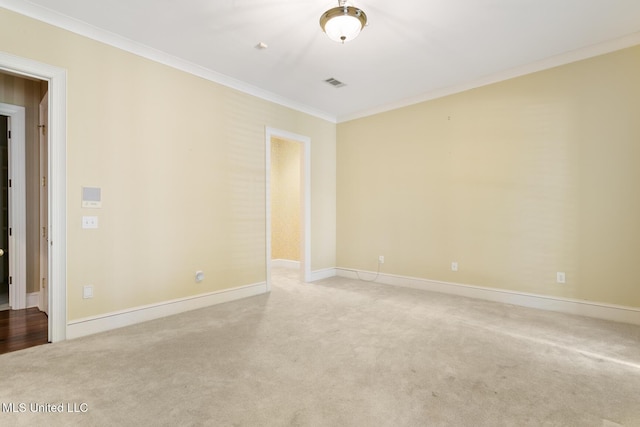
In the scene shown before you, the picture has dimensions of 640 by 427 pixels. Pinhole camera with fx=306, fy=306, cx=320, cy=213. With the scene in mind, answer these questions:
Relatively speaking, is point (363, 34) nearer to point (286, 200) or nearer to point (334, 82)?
point (334, 82)

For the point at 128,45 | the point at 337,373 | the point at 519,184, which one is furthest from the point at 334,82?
the point at 337,373

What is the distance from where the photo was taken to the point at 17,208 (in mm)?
3740

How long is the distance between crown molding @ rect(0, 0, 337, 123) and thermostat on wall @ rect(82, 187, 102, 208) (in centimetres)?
149

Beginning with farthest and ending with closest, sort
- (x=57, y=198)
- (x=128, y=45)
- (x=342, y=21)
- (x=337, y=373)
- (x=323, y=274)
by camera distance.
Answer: (x=323, y=274), (x=128, y=45), (x=57, y=198), (x=342, y=21), (x=337, y=373)

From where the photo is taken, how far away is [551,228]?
3678 mm

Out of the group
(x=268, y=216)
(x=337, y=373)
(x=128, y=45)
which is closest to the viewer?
(x=337, y=373)

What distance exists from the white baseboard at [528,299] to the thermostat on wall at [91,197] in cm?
411

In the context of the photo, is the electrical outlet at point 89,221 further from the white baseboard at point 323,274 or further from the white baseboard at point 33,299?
the white baseboard at point 323,274

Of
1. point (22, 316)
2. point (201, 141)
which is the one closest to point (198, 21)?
point (201, 141)

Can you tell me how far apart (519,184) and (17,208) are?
6245 millimetres

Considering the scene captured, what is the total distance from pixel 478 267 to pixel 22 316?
5.66 metres

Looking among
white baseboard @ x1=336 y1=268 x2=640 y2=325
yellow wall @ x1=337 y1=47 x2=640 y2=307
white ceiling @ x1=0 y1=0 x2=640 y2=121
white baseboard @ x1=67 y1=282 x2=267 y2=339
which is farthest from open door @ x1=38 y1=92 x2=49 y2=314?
white baseboard @ x1=336 y1=268 x2=640 y2=325

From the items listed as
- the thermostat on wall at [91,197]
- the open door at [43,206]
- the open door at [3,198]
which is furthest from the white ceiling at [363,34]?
the open door at [3,198]

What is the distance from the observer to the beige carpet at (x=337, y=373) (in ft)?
5.88
